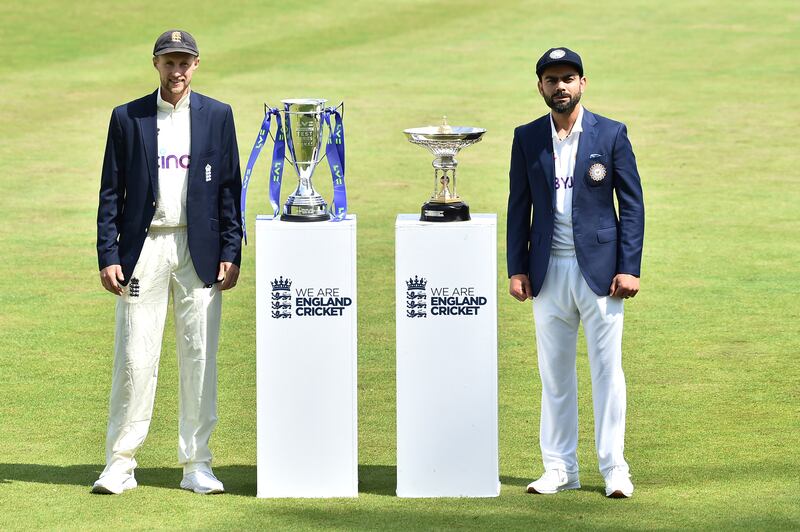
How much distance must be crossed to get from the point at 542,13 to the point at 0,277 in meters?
21.0

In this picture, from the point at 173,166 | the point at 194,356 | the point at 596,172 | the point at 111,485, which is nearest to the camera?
the point at 596,172

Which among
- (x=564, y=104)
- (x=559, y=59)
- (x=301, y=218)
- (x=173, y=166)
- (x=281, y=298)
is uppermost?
(x=559, y=59)

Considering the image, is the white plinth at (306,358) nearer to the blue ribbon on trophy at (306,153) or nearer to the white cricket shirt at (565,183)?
the blue ribbon on trophy at (306,153)

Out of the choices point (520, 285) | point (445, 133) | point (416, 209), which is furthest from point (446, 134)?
point (416, 209)

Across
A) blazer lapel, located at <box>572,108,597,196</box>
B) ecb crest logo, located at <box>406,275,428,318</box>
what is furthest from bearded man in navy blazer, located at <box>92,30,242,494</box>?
blazer lapel, located at <box>572,108,597,196</box>

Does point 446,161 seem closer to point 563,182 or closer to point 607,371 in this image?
point 563,182

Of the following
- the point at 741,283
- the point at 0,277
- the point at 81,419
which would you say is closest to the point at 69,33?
the point at 0,277

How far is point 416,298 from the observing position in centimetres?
733

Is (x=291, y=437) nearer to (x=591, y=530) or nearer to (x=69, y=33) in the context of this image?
(x=591, y=530)

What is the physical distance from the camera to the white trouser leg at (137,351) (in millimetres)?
7473

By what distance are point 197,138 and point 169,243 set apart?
1.80 ft

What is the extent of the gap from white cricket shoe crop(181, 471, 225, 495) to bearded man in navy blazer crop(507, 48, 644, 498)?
1.56m

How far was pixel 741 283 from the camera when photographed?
41.4ft

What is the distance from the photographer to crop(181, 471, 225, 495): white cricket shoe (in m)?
7.38
